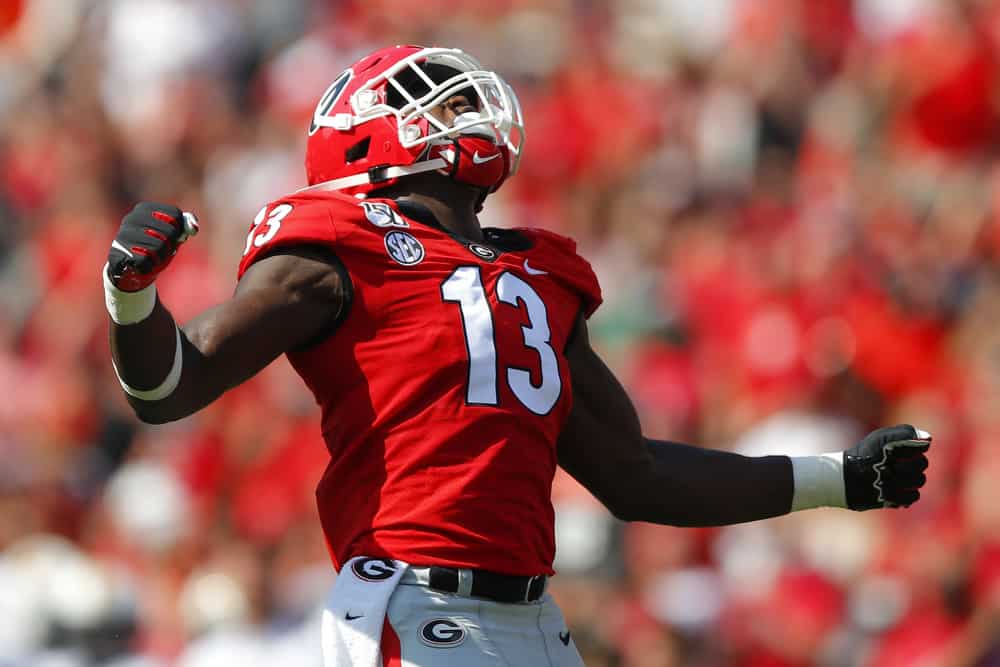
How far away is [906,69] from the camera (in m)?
7.84

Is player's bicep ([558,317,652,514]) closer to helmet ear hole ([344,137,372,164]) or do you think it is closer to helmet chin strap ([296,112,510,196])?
helmet chin strap ([296,112,510,196])

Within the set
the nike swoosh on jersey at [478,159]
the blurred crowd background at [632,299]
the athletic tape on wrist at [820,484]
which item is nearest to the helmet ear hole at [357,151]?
the nike swoosh on jersey at [478,159]

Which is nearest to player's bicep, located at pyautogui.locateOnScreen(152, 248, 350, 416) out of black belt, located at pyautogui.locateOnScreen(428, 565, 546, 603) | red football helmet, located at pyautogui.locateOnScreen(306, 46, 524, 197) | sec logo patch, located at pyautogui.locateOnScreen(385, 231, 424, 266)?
sec logo patch, located at pyautogui.locateOnScreen(385, 231, 424, 266)

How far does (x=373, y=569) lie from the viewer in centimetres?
306

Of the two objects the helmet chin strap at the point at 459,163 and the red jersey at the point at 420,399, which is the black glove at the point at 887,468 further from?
the helmet chin strap at the point at 459,163

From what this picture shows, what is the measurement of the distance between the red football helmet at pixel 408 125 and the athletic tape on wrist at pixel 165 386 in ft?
2.20

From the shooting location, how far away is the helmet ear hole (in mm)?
3438

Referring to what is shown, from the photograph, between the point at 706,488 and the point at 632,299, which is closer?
the point at 706,488

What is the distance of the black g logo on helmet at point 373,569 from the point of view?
10.00ft

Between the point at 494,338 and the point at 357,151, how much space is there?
54 cm

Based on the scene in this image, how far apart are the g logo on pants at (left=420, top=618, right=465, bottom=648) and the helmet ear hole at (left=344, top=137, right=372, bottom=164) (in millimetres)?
970

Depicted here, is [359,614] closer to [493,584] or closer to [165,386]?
[493,584]

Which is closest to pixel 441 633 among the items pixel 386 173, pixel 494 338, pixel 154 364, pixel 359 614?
pixel 359 614

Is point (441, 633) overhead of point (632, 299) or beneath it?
overhead
